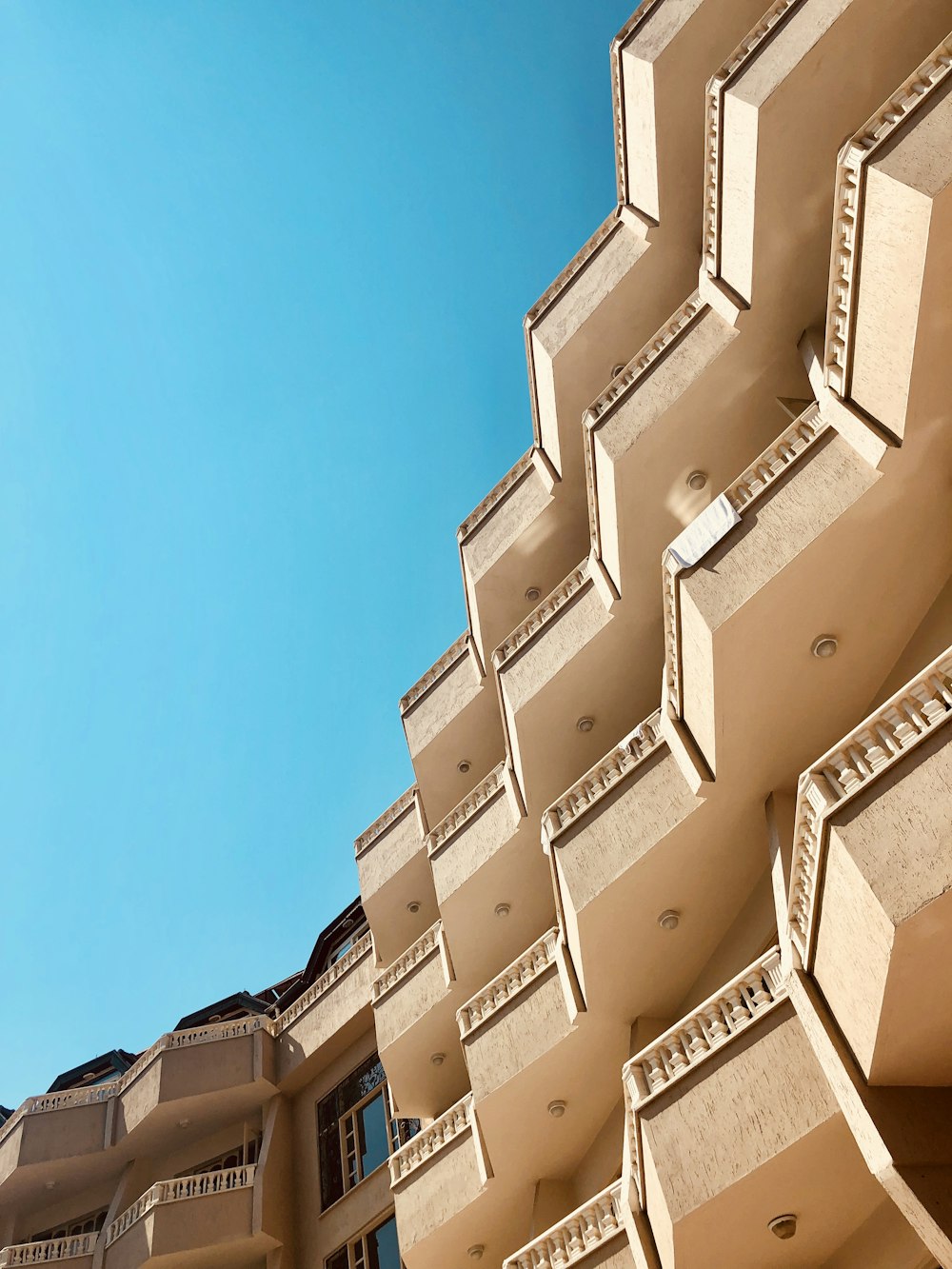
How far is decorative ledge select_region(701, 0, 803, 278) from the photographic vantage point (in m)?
15.3

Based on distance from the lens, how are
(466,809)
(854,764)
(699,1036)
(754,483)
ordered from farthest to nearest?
(466,809)
(754,483)
(699,1036)
(854,764)

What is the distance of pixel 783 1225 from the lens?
10.7 m

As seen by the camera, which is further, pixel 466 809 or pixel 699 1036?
pixel 466 809

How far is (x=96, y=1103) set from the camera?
83.7 ft

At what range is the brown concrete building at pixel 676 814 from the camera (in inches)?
401

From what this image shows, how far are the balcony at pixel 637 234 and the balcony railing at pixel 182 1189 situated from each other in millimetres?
16331

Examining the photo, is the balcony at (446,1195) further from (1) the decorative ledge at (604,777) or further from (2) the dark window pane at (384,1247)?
(1) the decorative ledge at (604,777)

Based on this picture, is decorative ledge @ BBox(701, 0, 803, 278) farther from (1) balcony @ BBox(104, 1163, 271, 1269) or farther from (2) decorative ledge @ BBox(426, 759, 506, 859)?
(1) balcony @ BBox(104, 1163, 271, 1269)

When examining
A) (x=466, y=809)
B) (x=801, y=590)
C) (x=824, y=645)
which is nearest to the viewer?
(x=801, y=590)

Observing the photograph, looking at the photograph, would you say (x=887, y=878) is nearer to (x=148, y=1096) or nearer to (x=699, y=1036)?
(x=699, y=1036)

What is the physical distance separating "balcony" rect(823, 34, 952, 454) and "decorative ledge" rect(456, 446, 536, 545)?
444 inches

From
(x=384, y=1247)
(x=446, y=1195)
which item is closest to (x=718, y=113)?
(x=446, y=1195)

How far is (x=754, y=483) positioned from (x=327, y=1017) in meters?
17.0

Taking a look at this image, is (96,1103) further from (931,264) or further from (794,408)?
(931,264)
